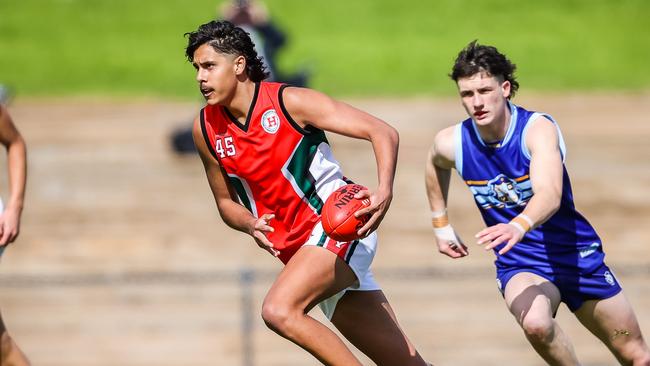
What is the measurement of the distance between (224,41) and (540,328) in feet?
7.46

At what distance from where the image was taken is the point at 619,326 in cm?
620

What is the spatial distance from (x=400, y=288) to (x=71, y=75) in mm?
12053

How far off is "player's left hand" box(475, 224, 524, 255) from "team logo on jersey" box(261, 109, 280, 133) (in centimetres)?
122

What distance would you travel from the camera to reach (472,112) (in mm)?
5879

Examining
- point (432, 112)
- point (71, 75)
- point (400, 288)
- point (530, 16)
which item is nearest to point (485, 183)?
point (400, 288)

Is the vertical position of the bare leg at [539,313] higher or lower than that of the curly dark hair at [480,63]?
lower

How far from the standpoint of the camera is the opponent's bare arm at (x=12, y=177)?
6062mm

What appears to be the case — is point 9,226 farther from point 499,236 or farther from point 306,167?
point 499,236

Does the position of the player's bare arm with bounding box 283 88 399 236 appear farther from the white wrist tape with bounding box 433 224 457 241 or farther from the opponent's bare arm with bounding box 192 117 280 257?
the white wrist tape with bounding box 433 224 457 241

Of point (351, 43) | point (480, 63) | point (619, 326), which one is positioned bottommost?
point (351, 43)

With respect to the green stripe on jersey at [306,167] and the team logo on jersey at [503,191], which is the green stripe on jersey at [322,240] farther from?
the team logo on jersey at [503,191]

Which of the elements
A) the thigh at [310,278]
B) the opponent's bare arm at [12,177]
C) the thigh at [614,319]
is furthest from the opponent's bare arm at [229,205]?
the thigh at [614,319]

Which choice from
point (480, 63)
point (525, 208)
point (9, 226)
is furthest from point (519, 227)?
→ point (9, 226)

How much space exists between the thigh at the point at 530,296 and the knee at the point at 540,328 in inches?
1.2
